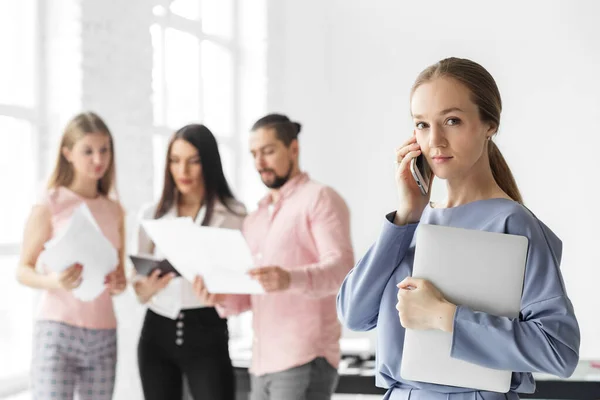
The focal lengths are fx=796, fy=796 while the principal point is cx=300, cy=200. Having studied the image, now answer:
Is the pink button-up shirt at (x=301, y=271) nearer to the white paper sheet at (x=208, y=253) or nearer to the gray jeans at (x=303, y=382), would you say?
the gray jeans at (x=303, y=382)

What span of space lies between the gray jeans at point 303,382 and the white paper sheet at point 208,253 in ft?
1.05

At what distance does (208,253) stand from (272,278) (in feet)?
0.95

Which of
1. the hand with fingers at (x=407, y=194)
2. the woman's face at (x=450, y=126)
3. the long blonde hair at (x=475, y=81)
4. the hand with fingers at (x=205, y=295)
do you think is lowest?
the hand with fingers at (x=205, y=295)

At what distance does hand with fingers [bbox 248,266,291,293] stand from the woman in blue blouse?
996 millimetres

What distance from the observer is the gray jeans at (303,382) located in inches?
107

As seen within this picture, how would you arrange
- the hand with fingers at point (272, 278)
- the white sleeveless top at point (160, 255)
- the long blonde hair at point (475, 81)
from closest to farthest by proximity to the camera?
1. the long blonde hair at point (475, 81)
2. the hand with fingers at point (272, 278)
3. the white sleeveless top at point (160, 255)

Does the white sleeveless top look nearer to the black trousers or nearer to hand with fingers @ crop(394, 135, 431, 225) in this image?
the black trousers

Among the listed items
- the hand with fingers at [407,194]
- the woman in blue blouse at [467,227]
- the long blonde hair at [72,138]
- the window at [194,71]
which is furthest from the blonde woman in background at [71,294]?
the hand with fingers at [407,194]

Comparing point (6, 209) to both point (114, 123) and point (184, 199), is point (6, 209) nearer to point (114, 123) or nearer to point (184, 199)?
point (114, 123)

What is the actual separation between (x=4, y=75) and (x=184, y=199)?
131 centimetres

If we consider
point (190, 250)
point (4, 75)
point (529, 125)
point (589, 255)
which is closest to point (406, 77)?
point (529, 125)

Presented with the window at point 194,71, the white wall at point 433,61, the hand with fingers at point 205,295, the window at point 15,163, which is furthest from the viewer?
the white wall at point 433,61

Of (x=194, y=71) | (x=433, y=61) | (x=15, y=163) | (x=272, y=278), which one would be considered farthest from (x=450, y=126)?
(x=433, y=61)

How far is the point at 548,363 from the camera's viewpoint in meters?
1.35
